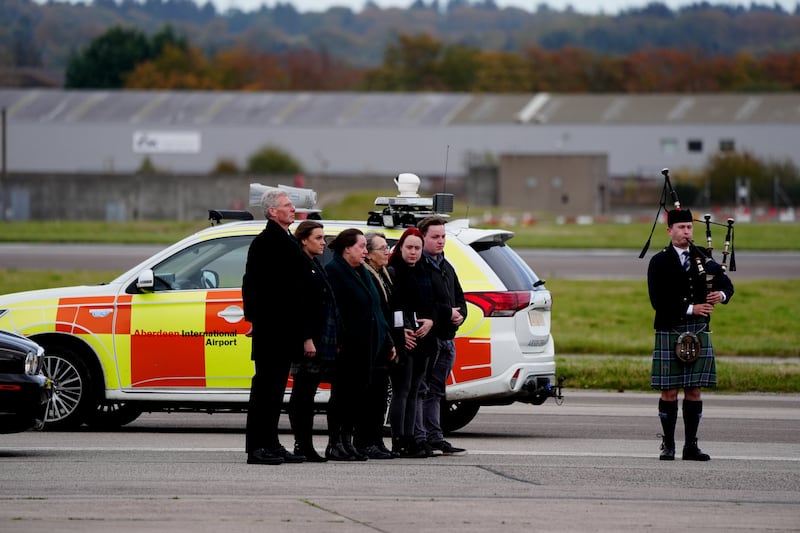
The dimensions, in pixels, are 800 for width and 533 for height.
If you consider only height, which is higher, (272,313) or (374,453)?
(272,313)

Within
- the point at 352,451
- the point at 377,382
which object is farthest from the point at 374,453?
the point at 377,382

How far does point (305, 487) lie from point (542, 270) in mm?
25392

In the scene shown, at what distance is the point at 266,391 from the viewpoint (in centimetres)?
988

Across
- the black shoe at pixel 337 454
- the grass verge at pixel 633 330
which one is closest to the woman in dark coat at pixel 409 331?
the black shoe at pixel 337 454

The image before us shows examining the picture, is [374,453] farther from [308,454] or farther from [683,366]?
[683,366]

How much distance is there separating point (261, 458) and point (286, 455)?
0.77 feet

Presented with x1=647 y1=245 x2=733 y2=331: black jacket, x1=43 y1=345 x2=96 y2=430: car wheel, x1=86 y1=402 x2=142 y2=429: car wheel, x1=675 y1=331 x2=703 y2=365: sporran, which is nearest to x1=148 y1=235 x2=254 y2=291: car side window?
x1=43 y1=345 x2=96 y2=430: car wheel

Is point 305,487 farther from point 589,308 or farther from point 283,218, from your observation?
point 589,308

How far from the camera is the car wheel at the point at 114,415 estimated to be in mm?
12172

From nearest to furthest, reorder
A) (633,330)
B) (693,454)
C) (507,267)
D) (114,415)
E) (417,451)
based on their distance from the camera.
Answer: (693,454) < (417,451) < (507,267) < (114,415) < (633,330)

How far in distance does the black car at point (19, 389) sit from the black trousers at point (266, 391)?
1547mm

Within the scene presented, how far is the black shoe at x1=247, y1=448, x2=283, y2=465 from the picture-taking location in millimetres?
9844

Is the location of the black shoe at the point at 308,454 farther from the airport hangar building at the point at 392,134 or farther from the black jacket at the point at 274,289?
the airport hangar building at the point at 392,134

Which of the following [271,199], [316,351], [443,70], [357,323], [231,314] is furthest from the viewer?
[443,70]
